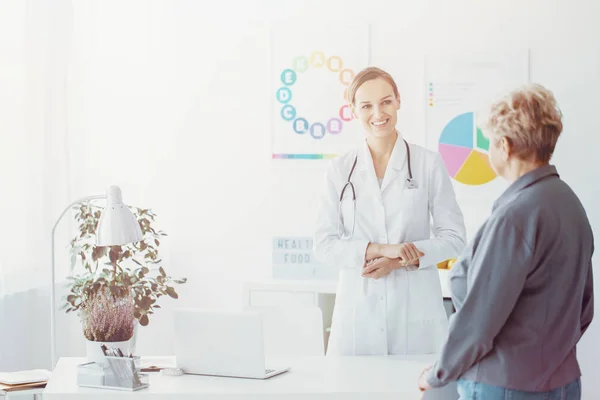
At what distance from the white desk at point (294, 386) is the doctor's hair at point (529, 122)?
639 mm

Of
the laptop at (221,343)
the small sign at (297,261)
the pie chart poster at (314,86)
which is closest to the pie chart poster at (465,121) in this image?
the pie chart poster at (314,86)

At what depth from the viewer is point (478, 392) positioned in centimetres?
169

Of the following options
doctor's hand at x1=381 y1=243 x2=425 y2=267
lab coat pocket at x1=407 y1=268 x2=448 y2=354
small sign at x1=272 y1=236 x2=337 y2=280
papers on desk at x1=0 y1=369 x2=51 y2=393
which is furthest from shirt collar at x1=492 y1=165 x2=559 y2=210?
small sign at x1=272 y1=236 x2=337 y2=280

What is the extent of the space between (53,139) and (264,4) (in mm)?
1325

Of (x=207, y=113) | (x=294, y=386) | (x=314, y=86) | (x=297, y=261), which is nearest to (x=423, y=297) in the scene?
(x=294, y=386)

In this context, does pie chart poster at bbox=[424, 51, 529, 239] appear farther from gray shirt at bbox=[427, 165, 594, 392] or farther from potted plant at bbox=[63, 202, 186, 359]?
gray shirt at bbox=[427, 165, 594, 392]

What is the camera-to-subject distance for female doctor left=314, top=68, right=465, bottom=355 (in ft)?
8.84

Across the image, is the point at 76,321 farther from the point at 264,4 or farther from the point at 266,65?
the point at 264,4

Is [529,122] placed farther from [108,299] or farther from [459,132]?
[459,132]

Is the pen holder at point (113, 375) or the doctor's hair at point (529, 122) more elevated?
the doctor's hair at point (529, 122)

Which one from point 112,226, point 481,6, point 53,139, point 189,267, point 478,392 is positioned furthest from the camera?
point 189,267

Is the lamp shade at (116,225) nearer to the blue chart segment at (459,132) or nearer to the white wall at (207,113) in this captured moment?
the white wall at (207,113)

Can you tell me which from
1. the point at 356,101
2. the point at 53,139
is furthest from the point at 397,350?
the point at 53,139

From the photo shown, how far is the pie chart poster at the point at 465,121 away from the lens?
4082 mm
